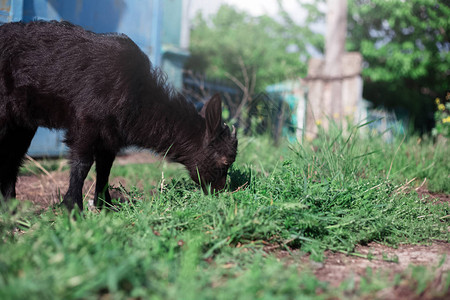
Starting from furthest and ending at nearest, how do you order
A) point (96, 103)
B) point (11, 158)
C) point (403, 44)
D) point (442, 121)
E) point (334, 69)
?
point (403, 44) < point (334, 69) < point (442, 121) < point (11, 158) < point (96, 103)

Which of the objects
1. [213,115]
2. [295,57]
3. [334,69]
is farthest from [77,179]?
[295,57]

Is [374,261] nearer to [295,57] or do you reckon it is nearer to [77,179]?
[77,179]

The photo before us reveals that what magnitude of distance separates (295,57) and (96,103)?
13.3 metres

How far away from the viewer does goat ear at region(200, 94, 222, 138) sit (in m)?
3.20

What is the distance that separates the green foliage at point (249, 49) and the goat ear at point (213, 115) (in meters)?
10.4

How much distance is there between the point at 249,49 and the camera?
1697cm

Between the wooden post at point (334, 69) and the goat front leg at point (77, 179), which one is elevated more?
the wooden post at point (334, 69)

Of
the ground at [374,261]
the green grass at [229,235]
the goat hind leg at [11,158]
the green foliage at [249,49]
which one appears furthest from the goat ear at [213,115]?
the green foliage at [249,49]

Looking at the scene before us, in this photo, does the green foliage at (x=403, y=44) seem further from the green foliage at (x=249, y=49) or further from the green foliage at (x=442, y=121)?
the green foliage at (x=442, y=121)

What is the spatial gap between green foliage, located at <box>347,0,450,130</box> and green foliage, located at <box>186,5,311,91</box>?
244cm

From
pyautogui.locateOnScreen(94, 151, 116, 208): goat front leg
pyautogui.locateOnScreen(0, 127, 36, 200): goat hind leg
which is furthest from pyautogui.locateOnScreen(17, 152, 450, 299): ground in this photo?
pyautogui.locateOnScreen(0, 127, 36, 200): goat hind leg

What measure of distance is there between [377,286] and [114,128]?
7.72 ft

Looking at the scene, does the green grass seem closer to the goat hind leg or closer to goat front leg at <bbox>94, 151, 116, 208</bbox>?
goat front leg at <bbox>94, 151, 116, 208</bbox>

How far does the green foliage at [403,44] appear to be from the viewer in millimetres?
11930
